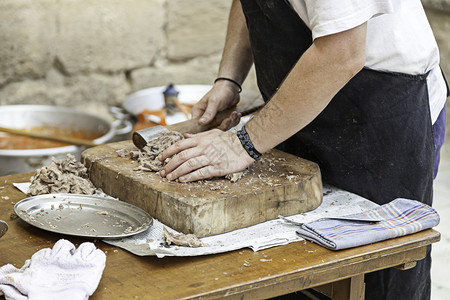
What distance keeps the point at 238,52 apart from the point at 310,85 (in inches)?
28.2

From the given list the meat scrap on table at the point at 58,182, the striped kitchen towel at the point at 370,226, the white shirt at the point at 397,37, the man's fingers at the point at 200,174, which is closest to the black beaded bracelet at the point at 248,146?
the man's fingers at the point at 200,174

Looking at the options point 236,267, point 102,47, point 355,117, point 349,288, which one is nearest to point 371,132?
point 355,117

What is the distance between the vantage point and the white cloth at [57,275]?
132 cm

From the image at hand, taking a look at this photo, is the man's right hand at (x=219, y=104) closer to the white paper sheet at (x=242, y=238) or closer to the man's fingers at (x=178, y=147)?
the man's fingers at (x=178, y=147)

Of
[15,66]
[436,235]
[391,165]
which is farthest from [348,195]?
[15,66]

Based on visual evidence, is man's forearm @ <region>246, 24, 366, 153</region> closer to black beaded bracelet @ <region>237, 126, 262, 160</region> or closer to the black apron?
black beaded bracelet @ <region>237, 126, 262, 160</region>

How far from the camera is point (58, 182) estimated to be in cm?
185

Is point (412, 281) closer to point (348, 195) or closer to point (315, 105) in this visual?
point (348, 195)

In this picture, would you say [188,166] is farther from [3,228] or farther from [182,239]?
[3,228]

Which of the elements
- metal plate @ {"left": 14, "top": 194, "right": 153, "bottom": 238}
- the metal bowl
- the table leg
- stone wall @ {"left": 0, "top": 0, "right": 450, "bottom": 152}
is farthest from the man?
stone wall @ {"left": 0, "top": 0, "right": 450, "bottom": 152}

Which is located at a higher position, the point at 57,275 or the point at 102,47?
the point at 102,47

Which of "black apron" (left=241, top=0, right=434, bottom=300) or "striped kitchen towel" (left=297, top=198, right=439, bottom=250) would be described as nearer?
"striped kitchen towel" (left=297, top=198, right=439, bottom=250)

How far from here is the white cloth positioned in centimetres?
132

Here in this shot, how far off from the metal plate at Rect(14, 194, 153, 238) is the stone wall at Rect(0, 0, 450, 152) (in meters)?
2.28
